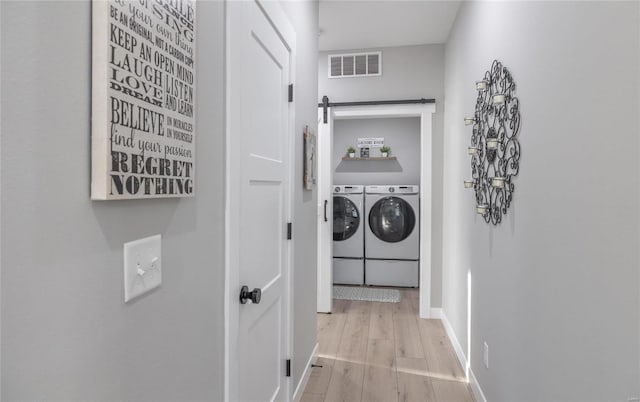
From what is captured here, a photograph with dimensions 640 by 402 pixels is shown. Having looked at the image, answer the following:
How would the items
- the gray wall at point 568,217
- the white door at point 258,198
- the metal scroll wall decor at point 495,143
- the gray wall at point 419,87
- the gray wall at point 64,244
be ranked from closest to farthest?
the gray wall at point 64,244 < the gray wall at point 568,217 < the white door at point 258,198 < the metal scroll wall decor at point 495,143 < the gray wall at point 419,87

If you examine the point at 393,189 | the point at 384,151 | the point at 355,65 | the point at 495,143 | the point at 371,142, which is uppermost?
the point at 355,65

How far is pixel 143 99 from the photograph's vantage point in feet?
2.55

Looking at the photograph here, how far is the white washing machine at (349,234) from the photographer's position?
514 centimetres

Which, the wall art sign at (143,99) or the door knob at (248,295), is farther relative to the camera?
the door knob at (248,295)

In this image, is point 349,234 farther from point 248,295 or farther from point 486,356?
point 248,295

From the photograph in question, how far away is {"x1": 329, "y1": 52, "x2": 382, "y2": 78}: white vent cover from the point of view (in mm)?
3955

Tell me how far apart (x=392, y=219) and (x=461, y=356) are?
2.38 m

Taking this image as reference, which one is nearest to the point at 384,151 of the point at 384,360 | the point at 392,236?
the point at 392,236

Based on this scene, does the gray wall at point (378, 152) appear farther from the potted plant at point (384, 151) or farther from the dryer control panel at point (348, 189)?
the dryer control panel at point (348, 189)

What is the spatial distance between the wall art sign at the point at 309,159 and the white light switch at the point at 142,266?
1.52m

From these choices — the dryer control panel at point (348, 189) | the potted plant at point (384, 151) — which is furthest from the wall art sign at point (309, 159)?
the potted plant at point (384, 151)

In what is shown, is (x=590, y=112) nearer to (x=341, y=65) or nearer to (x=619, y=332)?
(x=619, y=332)

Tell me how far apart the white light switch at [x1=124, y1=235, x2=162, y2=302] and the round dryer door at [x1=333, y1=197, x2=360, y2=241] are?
4.33 metres

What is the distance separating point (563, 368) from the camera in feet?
4.10
